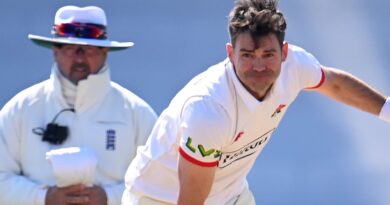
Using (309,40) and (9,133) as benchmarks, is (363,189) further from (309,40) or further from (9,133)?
(9,133)

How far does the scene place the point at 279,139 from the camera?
680 centimetres

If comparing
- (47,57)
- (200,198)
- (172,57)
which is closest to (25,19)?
(47,57)

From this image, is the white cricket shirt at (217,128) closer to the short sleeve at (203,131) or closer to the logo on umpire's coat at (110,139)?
the short sleeve at (203,131)

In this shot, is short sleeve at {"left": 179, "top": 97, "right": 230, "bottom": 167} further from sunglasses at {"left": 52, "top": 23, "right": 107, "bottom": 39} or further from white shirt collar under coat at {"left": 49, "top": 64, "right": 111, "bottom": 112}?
sunglasses at {"left": 52, "top": 23, "right": 107, "bottom": 39}

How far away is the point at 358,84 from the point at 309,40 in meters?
1.66

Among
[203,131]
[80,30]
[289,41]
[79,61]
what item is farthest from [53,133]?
[289,41]

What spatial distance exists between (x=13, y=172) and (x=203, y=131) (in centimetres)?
101

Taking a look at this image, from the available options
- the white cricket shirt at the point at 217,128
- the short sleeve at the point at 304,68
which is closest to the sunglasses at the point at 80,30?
the white cricket shirt at the point at 217,128

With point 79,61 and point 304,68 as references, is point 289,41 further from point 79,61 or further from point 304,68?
point 304,68

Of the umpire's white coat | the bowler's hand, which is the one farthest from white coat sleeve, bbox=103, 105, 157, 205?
the bowler's hand

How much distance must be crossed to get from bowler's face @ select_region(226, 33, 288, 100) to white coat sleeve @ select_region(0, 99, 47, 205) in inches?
39.4

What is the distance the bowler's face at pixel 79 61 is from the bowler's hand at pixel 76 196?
1.39ft

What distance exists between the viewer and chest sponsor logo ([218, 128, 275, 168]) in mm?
4992

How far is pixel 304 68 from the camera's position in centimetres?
511
